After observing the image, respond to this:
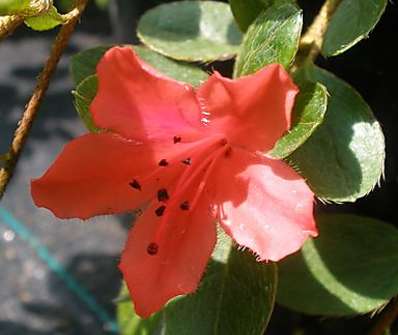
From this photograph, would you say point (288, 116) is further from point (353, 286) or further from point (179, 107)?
point (353, 286)

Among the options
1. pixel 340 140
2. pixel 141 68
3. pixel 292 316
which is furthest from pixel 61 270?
pixel 141 68

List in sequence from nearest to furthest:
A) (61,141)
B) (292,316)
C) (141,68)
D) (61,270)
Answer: (141,68), (292,316), (61,270), (61,141)

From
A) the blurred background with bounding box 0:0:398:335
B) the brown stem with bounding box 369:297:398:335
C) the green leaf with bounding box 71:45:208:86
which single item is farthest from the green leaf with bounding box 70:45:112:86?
the brown stem with bounding box 369:297:398:335

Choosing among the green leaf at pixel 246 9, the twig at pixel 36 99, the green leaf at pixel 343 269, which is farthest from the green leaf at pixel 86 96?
the green leaf at pixel 343 269

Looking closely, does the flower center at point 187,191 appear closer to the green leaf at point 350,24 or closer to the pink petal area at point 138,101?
the pink petal area at point 138,101

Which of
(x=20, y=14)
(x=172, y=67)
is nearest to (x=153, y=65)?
(x=172, y=67)

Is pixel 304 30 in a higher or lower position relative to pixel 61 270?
higher
